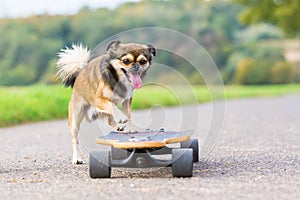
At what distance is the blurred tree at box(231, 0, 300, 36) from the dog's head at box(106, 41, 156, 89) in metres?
21.7

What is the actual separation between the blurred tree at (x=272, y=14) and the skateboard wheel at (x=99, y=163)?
886 inches

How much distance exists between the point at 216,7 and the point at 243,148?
133 feet

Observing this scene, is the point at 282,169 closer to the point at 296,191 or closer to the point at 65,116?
the point at 296,191

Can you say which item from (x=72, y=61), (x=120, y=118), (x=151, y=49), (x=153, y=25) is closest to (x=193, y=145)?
(x=120, y=118)

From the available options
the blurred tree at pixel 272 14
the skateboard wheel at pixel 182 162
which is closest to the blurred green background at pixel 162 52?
the blurred tree at pixel 272 14

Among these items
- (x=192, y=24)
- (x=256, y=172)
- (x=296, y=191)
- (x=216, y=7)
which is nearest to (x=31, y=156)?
(x=256, y=172)

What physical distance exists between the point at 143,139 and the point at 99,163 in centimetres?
44

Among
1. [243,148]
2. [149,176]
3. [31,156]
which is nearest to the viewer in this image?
[149,176]

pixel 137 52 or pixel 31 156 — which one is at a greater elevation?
pixel 137 52

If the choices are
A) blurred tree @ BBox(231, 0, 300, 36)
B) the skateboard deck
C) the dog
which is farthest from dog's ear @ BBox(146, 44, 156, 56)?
blurred tree @ BBox(231, 0, 300, 36)

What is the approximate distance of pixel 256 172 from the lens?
20.5 ft

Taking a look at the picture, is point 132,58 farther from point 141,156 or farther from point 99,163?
point 99,163

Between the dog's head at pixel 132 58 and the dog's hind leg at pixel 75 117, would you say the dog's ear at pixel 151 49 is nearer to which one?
the dog's head at pixel 132 58

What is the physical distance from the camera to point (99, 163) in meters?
5.93
